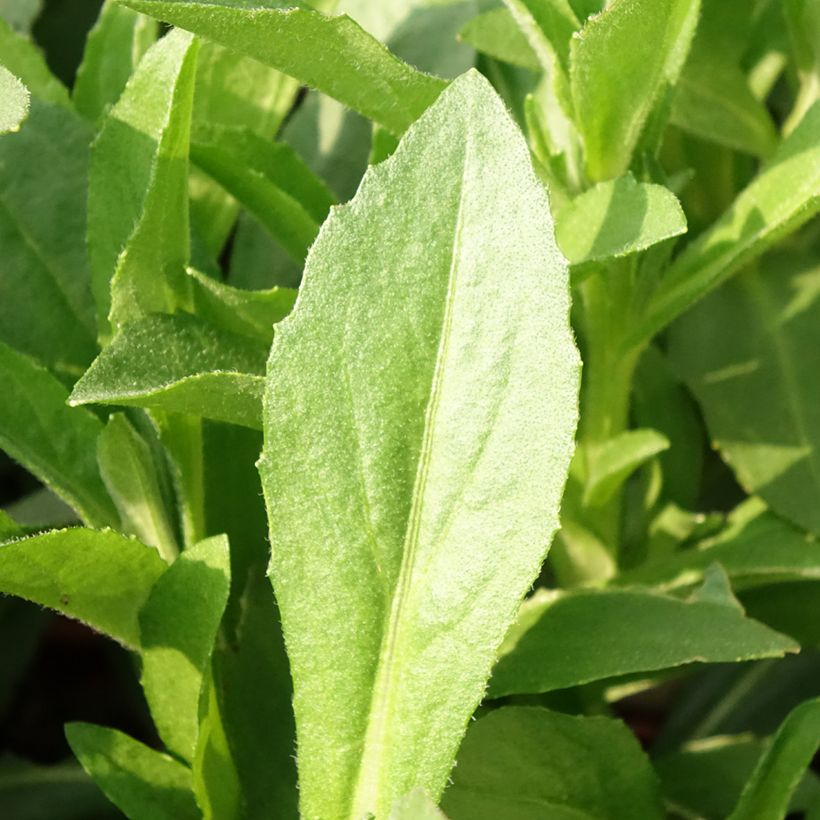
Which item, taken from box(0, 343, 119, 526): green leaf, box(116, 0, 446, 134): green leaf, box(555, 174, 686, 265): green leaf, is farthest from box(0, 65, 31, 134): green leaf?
box(555, 174, 686, 265): green leaf

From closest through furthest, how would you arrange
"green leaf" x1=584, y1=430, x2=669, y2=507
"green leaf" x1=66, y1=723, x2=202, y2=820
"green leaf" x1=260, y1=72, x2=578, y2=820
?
"green leaf" x1=260, y1=72, x2=578, y2=820
"green leaf" x1=66, y1=723, x2=202, y2=820
"green leaf" x1=584, y1=430, x2=669, y2=507

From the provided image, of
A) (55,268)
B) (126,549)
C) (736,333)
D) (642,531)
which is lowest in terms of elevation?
(642,531)

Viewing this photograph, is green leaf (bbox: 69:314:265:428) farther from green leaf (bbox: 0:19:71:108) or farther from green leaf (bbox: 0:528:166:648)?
green leaf (bbox: 0:19:71:108)

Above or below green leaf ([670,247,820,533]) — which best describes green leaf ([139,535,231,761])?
above

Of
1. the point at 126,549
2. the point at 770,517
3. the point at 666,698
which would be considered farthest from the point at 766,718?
the point at 126,549

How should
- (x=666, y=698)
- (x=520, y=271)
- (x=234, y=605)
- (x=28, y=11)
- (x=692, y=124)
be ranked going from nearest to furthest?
(x=520, y=271)
(x=234, y=605)
(x=692, y=124)
(x=28, y=11)
(x=666, y=698)

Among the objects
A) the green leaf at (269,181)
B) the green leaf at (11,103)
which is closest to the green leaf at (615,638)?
the green leaf at (269,181)

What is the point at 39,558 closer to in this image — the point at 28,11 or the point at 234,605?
the point at 234,605

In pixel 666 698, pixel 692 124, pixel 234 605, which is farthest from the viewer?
pixel 666 698
